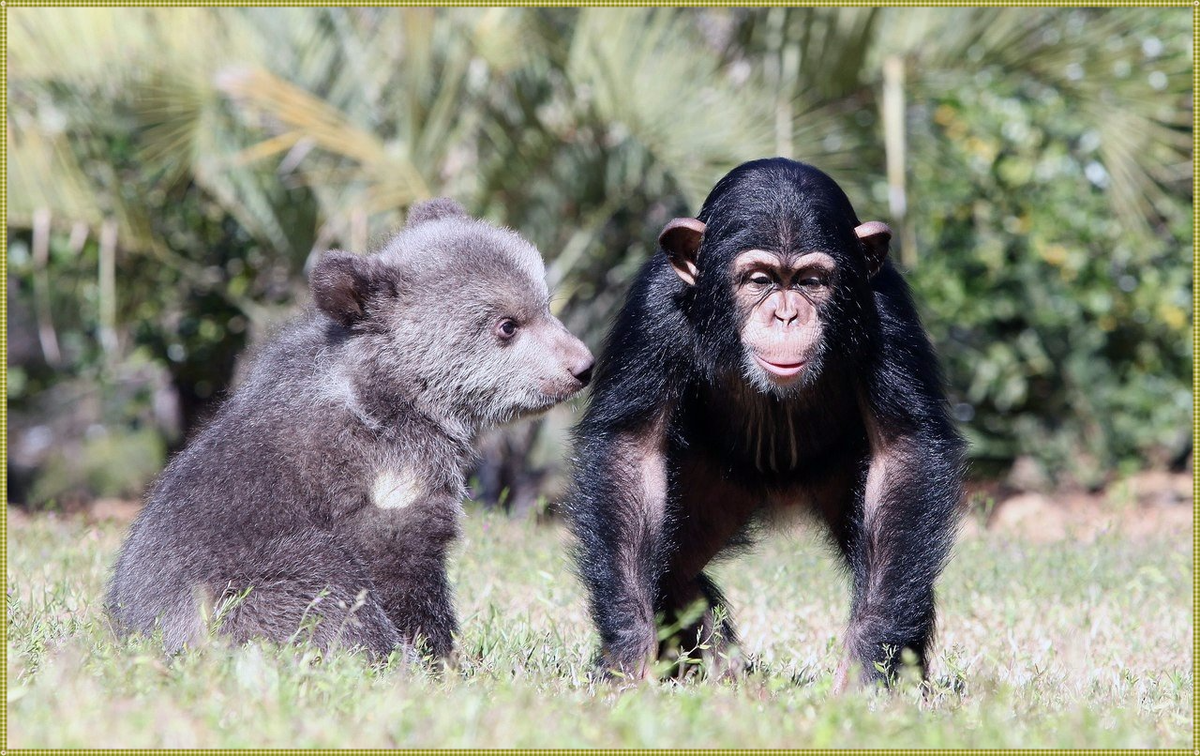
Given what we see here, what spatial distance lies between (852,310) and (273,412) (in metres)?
2.37

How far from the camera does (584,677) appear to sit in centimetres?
503

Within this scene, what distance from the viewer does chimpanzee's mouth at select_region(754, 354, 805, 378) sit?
500 centimetres

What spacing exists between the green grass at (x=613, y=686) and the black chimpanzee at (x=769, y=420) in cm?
39

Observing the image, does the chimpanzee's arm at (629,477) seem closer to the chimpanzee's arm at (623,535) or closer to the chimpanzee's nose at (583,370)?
the chimpanzee's arm at (623,535)

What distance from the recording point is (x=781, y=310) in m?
5.04

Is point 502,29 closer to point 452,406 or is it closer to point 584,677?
point 452,406

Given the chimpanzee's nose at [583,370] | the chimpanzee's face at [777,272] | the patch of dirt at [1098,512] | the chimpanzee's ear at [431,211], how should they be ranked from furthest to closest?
the patch of dirt at [1098,512] → the chimpanzee's ear at [431,211] → the chimpanzee's nose at [583,370] → the chimpanzee's face at [777,272]

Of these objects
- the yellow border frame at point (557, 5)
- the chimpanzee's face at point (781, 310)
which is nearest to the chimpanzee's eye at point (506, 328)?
the chimpanzee's face at point (781, 310)

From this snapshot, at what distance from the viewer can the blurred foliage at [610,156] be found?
35.0 ft

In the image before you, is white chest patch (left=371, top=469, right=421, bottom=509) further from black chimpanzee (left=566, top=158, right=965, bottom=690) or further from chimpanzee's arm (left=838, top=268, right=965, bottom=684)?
chimpanzee's arm (left=838, top=268, right=965, bottom=684)

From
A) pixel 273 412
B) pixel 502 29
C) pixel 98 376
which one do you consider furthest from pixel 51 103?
pixel 273 412

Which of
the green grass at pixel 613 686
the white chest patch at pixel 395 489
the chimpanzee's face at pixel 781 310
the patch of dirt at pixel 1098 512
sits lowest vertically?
the green grass at pixel 613 686

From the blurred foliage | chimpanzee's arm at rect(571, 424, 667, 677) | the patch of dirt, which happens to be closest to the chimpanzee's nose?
chimpanzee's arm at rect(571, 424, 667, 677)

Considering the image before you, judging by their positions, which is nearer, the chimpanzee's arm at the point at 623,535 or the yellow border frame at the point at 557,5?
the yellow border frame at the point at 557,5
